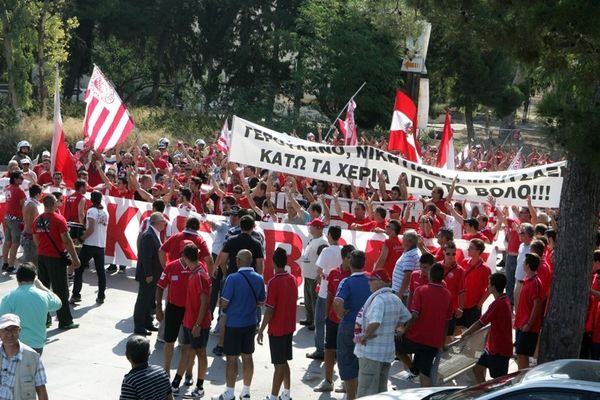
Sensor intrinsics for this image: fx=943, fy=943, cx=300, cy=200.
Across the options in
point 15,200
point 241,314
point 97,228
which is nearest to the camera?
point 241,314

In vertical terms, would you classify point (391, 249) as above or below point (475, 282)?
above

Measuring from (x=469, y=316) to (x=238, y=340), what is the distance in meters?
3.04

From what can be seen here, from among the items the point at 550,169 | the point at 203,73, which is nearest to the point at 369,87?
the point at 203,73

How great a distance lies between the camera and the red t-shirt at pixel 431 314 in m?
9.31

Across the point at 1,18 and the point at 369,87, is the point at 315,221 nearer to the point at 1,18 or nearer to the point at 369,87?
the point at 1,18

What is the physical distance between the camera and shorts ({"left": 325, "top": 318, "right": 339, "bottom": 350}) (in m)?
9.99

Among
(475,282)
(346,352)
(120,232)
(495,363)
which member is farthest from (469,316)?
(120,232)

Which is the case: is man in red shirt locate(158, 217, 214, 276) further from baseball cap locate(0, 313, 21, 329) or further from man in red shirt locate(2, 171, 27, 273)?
man in red shirt locate(2, 171, 27, 273)

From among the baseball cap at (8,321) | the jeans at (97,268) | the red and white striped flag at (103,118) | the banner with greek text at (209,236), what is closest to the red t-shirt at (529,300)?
the banner with greek text at (209,236)

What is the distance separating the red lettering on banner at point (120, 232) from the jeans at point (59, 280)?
118 inches

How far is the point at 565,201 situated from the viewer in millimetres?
9227

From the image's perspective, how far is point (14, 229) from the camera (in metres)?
14.5

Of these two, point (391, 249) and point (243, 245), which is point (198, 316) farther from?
point (391, 249)

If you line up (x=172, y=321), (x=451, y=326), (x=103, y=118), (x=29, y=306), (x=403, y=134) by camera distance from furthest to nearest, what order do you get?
(x=403, y=134) < (x=103, y=118) < (x=451, y=326) < (x=172, y=321) < (x=29, y=306)
